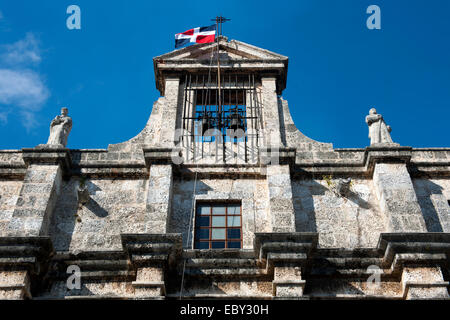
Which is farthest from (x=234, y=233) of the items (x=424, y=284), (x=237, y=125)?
(x=424, y=284)

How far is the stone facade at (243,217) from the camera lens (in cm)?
1196

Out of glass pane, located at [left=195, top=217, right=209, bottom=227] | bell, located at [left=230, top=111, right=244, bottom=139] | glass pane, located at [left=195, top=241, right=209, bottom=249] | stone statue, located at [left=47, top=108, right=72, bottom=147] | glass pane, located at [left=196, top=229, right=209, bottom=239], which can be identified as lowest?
glass pane, located at [left=195, top=241, right=209, bottom=249]

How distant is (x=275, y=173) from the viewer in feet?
45.7

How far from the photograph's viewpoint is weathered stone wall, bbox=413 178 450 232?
44.0 ft

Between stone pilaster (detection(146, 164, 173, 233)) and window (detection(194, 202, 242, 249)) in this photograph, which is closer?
stone pilaster (detection(146, 164, 173, 233))

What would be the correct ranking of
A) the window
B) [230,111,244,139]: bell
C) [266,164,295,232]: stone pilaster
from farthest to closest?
[230,111,244,139]: bell < the window < [266,164,295,232]: stone pilaster

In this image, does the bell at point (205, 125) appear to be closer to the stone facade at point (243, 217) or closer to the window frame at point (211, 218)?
the stone facade at point (243, 217)

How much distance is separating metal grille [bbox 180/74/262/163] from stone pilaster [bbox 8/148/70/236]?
299cm

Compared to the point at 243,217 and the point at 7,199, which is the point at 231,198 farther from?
the point at 7,199

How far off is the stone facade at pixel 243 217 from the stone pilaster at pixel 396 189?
25mm

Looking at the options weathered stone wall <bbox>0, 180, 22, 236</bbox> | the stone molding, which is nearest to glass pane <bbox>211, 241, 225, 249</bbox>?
the stone molding

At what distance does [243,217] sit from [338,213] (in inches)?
80.8

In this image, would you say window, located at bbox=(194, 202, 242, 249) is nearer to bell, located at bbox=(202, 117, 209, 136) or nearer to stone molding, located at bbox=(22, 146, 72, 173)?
bell, located at bbox=(202, 117, 209, 136)

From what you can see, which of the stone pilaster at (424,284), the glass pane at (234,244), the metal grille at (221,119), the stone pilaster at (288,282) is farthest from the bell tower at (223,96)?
the stone pilaster at (424,284)
